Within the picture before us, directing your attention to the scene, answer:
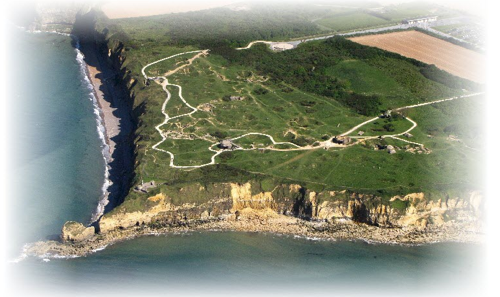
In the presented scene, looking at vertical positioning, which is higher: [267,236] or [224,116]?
[224,116]

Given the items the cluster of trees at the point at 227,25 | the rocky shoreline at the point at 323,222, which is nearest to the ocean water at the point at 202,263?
the rocky shoreline at the point at 323,222

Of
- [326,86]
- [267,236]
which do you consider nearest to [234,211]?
[267,236]

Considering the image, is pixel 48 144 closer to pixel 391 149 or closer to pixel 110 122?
pixel 110 122

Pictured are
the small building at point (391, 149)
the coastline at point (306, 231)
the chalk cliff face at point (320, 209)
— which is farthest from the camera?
the small building at point (391, 149)

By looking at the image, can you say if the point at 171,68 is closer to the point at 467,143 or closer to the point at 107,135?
the point at 107,135

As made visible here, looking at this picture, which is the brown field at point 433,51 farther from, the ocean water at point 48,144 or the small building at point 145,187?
the small building at point 145,187

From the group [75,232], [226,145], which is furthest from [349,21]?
[75,232]
